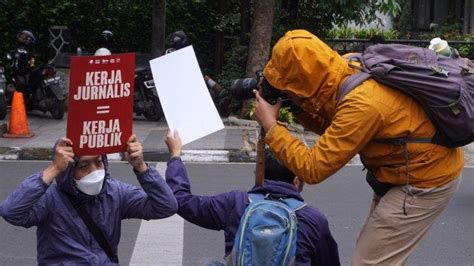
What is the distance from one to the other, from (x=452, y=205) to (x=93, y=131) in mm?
6054

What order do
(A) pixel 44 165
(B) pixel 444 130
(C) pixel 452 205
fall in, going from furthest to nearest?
1. (A) pixel 44 165
2. (C) pixel 452 205
3. (B) pixel 444 130

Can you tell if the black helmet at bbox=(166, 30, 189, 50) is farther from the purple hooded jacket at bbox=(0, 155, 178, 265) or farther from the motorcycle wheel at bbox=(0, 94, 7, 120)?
the purple hooded jacket at bbox=(0, 155, 178, 265)

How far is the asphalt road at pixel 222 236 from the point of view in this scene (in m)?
6.84

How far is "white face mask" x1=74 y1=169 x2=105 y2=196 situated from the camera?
140 inches

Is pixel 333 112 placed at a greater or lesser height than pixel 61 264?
greater

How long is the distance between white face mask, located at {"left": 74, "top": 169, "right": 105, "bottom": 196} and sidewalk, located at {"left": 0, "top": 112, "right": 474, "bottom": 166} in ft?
23.9

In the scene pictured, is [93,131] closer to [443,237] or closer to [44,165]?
[443,237]

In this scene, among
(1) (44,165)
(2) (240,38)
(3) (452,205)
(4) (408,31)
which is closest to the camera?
(3) (452,205)

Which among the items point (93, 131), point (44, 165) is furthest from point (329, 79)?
point (44, 165)

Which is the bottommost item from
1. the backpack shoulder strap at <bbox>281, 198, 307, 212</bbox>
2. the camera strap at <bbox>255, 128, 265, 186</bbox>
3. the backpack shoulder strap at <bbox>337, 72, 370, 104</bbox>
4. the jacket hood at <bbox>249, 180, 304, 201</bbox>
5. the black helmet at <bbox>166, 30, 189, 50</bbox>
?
the black helmet at <bbox>166, 30, 189, 50</bbox>

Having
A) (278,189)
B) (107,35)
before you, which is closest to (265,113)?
(278,189)

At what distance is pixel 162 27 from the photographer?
1600 cm

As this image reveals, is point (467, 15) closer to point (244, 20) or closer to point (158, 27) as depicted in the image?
point (244, 20)

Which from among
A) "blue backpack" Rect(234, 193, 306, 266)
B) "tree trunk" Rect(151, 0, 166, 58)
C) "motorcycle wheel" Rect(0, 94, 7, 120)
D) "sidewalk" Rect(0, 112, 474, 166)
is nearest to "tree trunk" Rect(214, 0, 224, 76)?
"tree trunk" Rect(151, 0, 166, 58)
